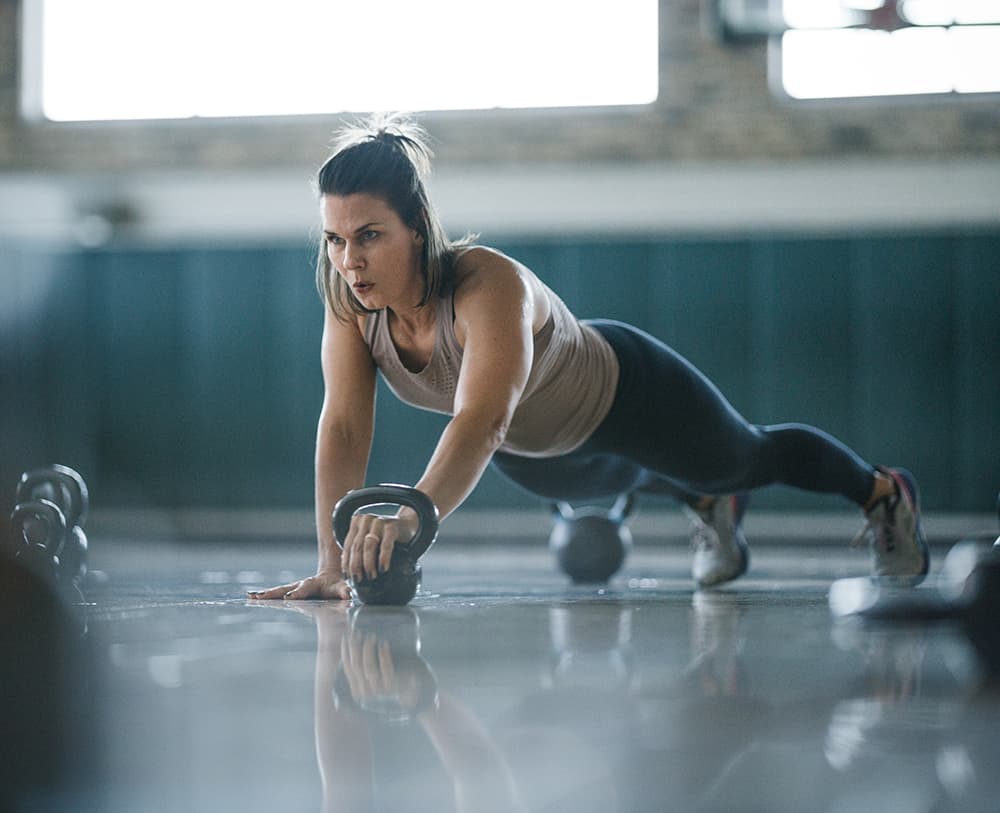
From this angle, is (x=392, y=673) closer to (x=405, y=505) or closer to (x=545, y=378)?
(x=405, y=505)

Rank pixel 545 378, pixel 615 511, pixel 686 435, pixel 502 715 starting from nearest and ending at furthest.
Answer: pixel 502 715 < pixel 545 378 < pixel 686 435 < pixel 615 511

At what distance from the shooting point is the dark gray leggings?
2.09 metres

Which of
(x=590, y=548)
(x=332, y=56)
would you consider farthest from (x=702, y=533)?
(x=332, y=56)

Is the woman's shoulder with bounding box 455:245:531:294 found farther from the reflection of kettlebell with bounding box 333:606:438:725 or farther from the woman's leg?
the reflection of kettlebell with bounding box 333:606:438:725

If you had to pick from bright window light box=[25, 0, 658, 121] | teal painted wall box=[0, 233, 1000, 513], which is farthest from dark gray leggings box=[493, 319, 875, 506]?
bright window light box=[25, 0, 658, 121]

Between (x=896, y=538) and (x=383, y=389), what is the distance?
417cm

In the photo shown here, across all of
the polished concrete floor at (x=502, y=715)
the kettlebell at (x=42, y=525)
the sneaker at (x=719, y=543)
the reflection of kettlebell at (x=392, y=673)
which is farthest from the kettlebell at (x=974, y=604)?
the sneaker at (x=719, y=543)

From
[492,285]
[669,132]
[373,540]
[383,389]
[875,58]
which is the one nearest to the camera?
[373,540]

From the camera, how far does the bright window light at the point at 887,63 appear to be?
5777 mm

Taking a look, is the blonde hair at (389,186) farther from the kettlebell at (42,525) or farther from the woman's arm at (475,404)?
the kettlebell at (42,525)

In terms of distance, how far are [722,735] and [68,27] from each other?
6.91m

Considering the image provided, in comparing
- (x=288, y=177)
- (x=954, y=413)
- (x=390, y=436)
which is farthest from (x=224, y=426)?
(x=954, y=413)

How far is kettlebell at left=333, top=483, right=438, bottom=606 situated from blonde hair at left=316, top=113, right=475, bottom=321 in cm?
39

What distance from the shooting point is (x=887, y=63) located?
5.89 m
